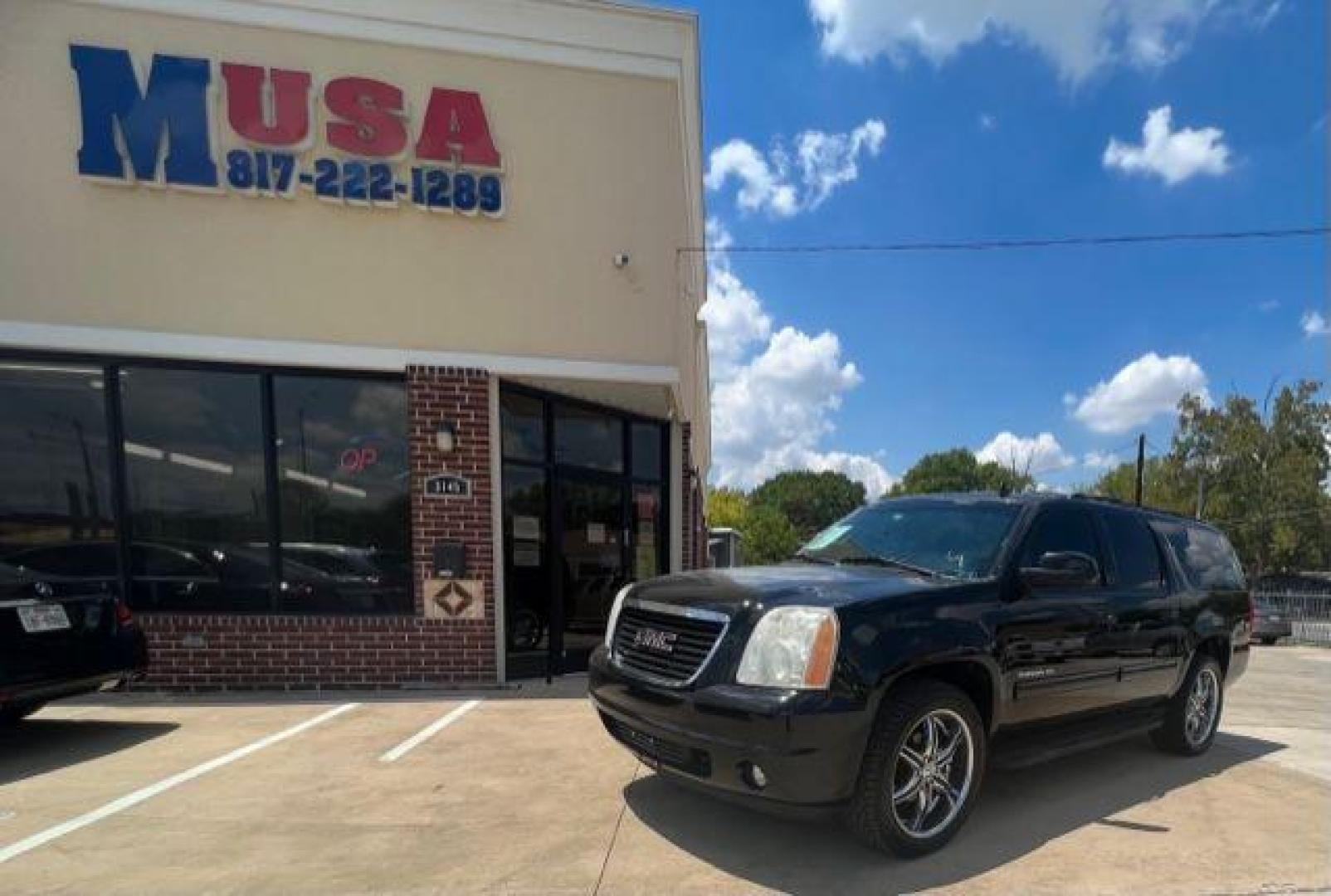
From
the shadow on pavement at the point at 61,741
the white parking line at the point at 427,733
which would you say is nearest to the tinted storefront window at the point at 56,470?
the shadow on pavement at the point at 61,741

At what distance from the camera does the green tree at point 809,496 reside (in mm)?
110438

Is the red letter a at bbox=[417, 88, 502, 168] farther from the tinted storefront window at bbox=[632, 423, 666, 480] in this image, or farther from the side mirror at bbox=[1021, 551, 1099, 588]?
the side mirror at bbox=[1021, 551, 1099, 588]

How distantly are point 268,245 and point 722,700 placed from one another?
630cm

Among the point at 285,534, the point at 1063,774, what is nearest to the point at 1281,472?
the point at 1063,774

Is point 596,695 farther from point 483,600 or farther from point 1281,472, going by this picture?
point 1281,472

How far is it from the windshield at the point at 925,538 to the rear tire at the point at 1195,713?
2.11 meters

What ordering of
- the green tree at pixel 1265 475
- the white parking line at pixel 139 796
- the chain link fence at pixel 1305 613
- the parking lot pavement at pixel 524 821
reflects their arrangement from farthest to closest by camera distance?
the green tree at pixel 1265 475
the chain link fence at pixel 1305 613
the white parking line at pixel 139 796
the parking lot pavement at pixel 524 821

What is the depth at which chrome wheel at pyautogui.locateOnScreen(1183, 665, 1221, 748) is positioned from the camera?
211 inches

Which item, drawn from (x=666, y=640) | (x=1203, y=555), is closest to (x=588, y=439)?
(x=666, y=640)

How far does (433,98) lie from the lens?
24.5ft

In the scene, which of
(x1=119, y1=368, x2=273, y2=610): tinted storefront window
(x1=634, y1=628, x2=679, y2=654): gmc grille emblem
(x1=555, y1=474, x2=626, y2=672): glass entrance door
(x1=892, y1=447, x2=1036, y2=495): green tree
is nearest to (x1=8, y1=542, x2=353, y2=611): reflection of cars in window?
(x1=119, y1=368, x2=273, y2=610): tinted storefront window

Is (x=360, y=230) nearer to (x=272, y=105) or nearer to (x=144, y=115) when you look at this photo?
(x=272, y=105)

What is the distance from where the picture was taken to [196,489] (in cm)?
733

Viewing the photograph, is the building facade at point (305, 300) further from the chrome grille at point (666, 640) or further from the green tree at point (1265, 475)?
the green tree at point (1265, 475)
